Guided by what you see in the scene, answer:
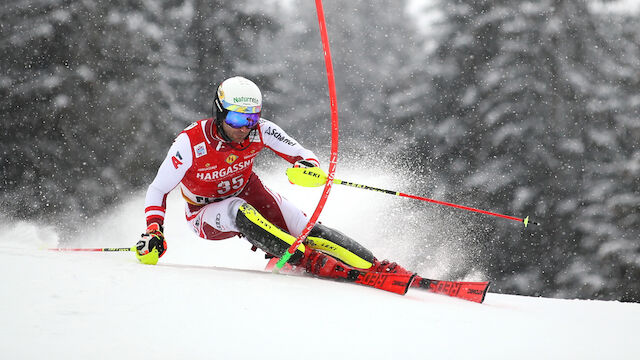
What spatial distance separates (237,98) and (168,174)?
743mm

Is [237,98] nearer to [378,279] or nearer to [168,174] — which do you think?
[168,174]

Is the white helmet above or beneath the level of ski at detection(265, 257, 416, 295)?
above

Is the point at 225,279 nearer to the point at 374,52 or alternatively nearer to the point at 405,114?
the point at 405,114

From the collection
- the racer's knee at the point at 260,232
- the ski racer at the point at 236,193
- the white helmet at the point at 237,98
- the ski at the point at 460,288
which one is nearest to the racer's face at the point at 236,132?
the ski racer at the point at 236,193

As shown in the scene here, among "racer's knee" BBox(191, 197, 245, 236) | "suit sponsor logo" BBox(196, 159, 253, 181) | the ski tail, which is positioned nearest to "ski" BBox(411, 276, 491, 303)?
the ski tail

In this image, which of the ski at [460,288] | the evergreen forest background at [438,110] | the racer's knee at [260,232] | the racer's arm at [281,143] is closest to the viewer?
the ski at [460,288]

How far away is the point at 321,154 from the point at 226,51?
3.34 metres

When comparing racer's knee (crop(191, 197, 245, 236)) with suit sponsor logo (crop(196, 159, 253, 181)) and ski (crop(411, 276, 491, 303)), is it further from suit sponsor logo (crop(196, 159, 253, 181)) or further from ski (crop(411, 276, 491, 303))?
ski (crop(411, 276, 491, 303))

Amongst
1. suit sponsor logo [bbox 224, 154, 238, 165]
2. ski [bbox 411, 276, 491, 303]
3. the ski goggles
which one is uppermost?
the ski goggles

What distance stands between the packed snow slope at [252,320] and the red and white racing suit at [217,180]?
2.06ft

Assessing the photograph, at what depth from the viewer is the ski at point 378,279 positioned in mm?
3705

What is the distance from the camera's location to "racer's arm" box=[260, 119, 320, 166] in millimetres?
4508

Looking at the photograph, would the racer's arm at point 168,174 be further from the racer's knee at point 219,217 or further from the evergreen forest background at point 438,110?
the evergreen forest background at point 438,110

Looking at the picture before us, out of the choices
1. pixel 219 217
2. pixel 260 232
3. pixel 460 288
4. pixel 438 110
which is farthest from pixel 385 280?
pixel 438 110
